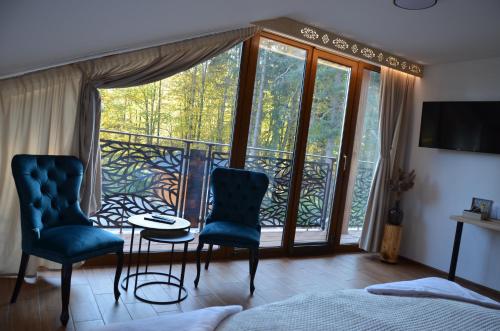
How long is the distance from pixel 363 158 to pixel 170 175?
2.31 meters

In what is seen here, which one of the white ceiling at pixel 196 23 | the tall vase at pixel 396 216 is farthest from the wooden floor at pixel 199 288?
the white ceiling at pixel 196 23

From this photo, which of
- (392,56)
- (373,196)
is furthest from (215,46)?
(373,196)

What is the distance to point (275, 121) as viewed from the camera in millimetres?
3932

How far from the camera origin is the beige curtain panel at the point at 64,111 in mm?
2799

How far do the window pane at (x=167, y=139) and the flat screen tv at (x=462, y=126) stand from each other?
226 centimetres

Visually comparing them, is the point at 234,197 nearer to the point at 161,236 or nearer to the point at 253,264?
the point at 253,264

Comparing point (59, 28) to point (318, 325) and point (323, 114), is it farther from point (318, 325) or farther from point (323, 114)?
point (323, 114)

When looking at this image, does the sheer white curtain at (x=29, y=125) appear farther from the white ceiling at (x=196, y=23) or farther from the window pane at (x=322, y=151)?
the window pane at (x=322, y=151)

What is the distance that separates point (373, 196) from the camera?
14.8 ft

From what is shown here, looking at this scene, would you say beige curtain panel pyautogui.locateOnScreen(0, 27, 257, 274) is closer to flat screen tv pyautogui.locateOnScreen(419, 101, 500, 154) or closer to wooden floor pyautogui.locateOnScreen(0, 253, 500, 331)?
wooden floor pyautogui.locateOnScreen(0, 253, 500, 331)

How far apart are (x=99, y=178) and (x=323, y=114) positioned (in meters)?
2.39

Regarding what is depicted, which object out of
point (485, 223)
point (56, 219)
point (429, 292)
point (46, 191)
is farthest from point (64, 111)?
point (485, 223)

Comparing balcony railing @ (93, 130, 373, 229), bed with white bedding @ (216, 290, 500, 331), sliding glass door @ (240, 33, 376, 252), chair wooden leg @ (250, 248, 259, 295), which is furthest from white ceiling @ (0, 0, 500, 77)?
chair wooden leg @ (250, 248, 259, 295)

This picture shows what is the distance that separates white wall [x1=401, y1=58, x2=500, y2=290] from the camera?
3.86 m
